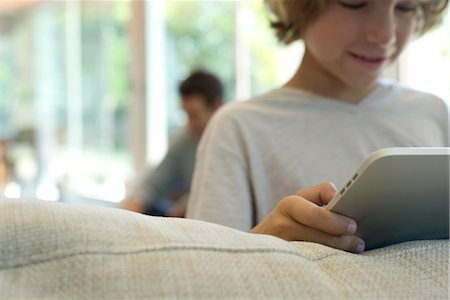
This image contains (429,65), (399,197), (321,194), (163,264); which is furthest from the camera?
(429,65)

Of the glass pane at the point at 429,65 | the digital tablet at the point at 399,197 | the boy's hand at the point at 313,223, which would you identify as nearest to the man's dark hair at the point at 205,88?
the glass pane at the point at 429,65

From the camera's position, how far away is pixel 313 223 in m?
0.55

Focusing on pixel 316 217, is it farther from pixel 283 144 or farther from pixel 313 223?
pixel 283 144

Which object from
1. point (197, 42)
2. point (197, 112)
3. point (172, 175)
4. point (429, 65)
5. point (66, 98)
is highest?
point (429, 65)

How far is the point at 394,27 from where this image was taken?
35.6 inches

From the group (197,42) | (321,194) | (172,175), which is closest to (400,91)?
(321,194)

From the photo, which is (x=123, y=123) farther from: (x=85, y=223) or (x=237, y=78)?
(x=85, y=223)

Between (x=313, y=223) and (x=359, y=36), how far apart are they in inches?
16.8

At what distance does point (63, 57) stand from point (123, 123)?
1053 mm

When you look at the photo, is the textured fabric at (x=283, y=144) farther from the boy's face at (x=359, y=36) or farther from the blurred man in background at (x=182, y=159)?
the blurred man in background at (x=182, y=159)

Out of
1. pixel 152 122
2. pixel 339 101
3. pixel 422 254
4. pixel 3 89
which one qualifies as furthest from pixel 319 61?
pixel 3 89

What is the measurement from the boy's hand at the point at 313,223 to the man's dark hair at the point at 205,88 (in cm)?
189

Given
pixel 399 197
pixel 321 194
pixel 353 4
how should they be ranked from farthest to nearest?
1. pixel 353 4
2. pixel 321 194
3. pixel 399 197

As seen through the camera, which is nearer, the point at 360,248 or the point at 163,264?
the point at 163,264
